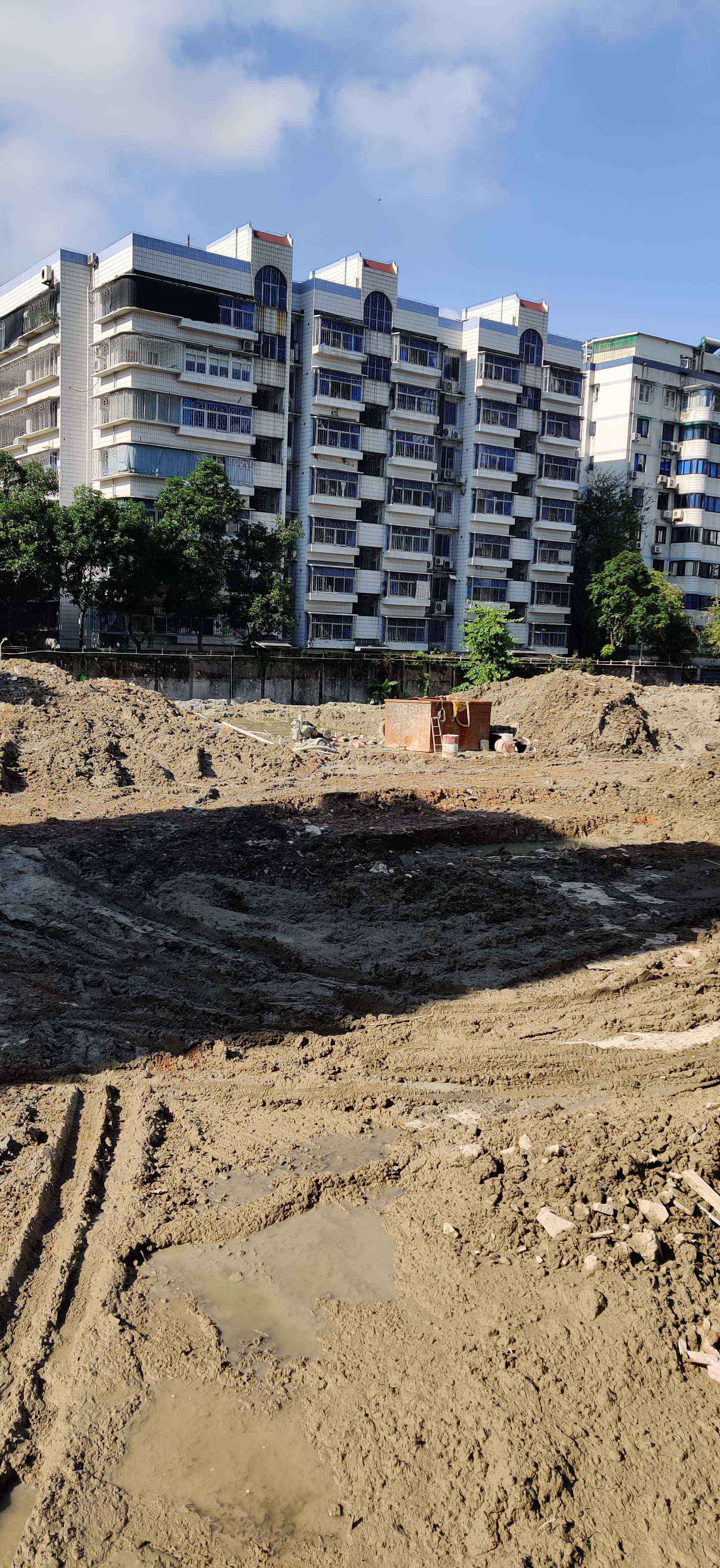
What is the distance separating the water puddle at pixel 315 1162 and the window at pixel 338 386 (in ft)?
154

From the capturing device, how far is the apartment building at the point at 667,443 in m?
61.7

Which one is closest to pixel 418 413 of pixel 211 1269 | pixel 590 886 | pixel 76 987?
pixel 590 886

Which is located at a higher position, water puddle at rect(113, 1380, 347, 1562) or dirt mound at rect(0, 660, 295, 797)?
dirt mound at rect(0, 660, 295, 797)

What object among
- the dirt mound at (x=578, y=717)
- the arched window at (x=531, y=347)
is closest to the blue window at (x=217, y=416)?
the arched window at (x=531, y=347)

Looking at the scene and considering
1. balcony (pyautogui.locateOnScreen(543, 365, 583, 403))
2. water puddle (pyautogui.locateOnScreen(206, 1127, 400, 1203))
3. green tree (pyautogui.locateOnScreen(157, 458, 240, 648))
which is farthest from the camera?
balcony (pyautogui.locateOnScreen(543, 365, 583, 403))

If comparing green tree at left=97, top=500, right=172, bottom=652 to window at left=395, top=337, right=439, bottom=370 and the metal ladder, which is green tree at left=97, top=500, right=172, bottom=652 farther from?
window at left=395, top=337, right=439, bottom=370

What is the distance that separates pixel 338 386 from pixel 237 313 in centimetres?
623

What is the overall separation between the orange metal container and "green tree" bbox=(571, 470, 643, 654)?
3398 cm

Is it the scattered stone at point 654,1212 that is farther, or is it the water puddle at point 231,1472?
the scattered stone at point 654,1212

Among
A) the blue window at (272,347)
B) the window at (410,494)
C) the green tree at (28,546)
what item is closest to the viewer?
the green tree at (28,546)

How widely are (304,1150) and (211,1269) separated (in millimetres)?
1281

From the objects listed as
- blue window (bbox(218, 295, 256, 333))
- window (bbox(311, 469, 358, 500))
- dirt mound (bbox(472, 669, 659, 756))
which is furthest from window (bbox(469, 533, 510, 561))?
dirt mound (bbox(472, 669, 659, 756))

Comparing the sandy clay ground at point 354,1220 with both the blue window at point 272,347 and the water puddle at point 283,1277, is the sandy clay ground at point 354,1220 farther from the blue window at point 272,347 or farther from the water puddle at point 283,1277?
the blue window at point 272,347

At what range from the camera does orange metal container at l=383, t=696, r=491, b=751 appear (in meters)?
25.2
